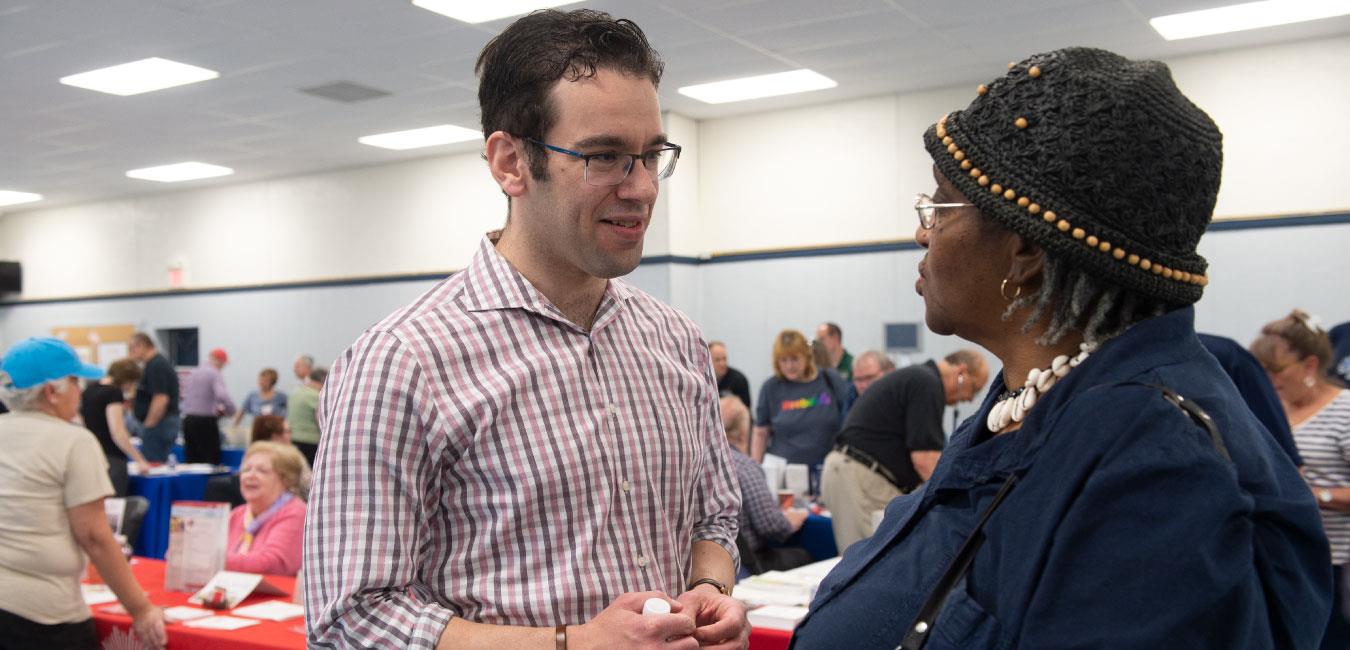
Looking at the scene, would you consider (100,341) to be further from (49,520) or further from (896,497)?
(896,497)

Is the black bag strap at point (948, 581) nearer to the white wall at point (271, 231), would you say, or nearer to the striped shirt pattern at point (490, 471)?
the striped shirt pattern at point (490, 471)

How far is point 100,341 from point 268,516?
437 inches

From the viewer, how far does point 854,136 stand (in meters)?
8.87

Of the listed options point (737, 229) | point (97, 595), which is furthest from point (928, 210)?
point (737, 229)

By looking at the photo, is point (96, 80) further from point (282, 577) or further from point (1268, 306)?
point (1268, 306)

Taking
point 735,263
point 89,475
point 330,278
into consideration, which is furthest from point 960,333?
point 330,278

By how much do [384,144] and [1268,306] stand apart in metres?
7.45

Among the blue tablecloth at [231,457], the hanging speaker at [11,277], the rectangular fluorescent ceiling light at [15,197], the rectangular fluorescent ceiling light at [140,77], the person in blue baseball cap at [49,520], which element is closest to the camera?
the person in blue baseball cap at [49,520]

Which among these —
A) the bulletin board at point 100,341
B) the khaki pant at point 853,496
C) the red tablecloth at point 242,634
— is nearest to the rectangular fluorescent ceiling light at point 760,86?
the khaki pant at point 853,496

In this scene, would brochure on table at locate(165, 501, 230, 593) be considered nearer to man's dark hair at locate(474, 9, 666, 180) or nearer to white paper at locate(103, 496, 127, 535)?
white paper at locate(103, 496, 127, 535)

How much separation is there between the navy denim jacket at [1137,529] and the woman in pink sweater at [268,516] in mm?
3287

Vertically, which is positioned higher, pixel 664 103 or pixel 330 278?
pixel 664 103

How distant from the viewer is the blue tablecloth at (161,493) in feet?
22.4

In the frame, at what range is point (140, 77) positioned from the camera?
292 inches
